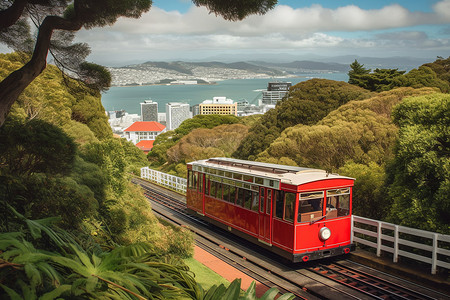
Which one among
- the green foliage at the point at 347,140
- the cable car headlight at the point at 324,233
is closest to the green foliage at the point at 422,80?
the green foliage at the point at 347,140

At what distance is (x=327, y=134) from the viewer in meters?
20.0

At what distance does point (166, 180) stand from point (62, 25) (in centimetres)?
2572

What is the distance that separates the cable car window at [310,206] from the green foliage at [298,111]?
17901 mm

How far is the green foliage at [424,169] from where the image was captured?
10.1m

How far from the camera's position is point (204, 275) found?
10758 millimetres

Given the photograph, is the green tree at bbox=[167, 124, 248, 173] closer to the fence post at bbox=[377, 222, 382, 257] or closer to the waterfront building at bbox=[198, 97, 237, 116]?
the fence post at bbox=[377, 222, 382, 257]

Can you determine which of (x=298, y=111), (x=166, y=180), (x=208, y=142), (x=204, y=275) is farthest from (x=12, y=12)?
(x=208, y=142)

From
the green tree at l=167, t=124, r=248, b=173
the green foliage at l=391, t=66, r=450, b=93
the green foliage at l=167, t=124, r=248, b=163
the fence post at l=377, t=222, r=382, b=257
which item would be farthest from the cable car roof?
the green foliage at l=167, t=124, r=248, b=163

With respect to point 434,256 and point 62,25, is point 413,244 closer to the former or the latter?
point 434,256

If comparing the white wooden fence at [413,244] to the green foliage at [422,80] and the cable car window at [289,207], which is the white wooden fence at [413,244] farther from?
the green foliage at [422,80]

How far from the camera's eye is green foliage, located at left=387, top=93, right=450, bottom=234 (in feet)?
33.1

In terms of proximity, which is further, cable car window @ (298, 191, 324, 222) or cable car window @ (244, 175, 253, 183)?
cable car window @ (244, 175, 253, 183)

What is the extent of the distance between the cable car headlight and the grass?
112 inches

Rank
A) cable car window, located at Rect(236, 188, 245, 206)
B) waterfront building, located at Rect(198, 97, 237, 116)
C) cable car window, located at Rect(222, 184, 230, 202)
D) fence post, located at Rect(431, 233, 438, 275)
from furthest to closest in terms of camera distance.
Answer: waterfront building, located at Rect(198, 97, 237, 116) < cable car window, located at Rect(222, 184, 230, 202) < cable car window, located at Rect(236, 188, 245, 206) < fence post, located at Rect(431, 233, 438, 275)
